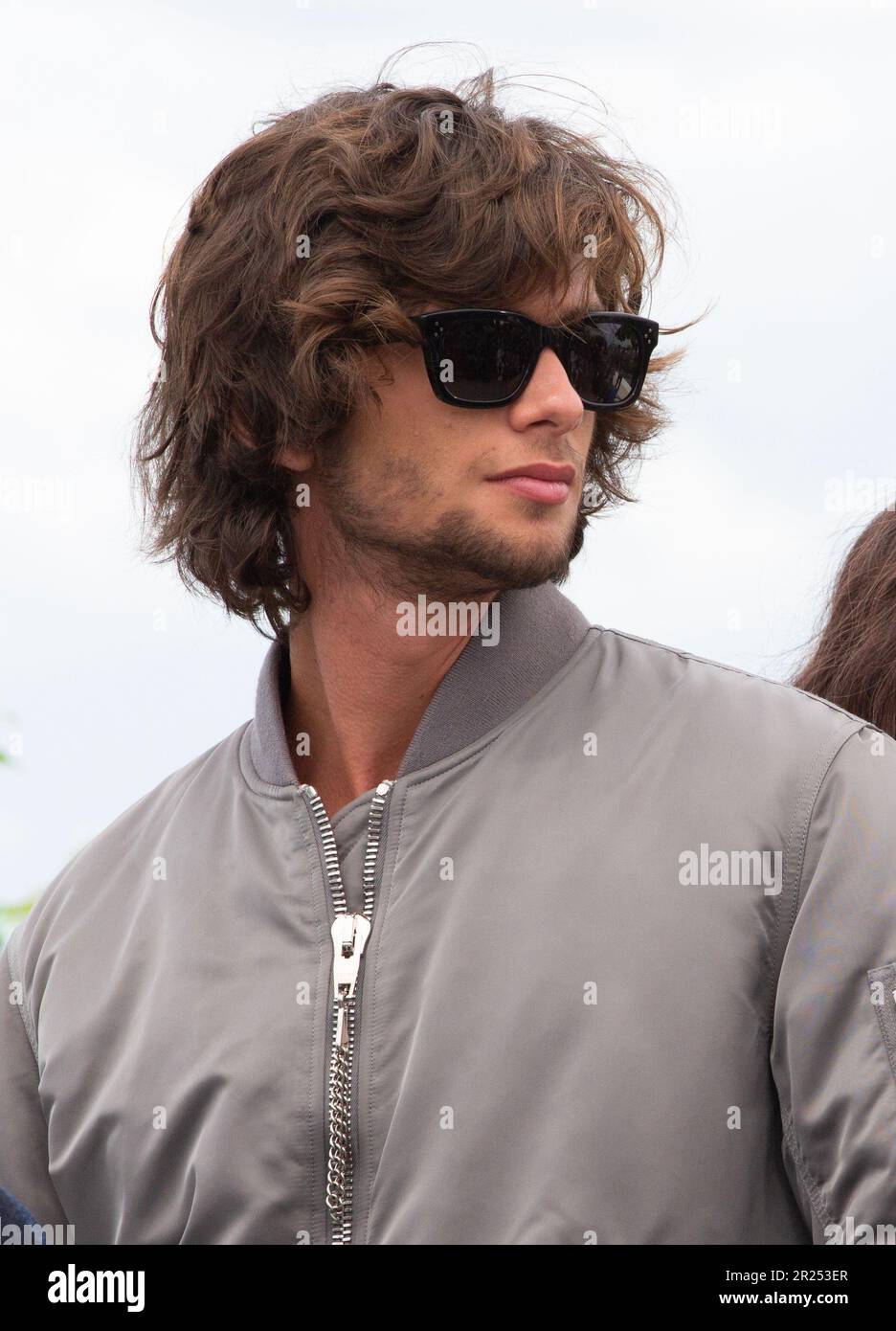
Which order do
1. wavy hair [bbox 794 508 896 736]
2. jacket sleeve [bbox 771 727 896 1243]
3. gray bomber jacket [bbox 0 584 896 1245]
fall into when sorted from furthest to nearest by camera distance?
wavy hair [bbox 794 508 896 736], gray bomber jacket [bbox 0 584 896 1245], jacket sleeve [bbox 771 727 896 1243]

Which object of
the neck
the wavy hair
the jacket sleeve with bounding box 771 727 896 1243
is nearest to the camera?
the jacket sleeve with bounding box 771 727 896 1243

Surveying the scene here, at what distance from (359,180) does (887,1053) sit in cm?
146

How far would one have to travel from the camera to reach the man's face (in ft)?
7.54

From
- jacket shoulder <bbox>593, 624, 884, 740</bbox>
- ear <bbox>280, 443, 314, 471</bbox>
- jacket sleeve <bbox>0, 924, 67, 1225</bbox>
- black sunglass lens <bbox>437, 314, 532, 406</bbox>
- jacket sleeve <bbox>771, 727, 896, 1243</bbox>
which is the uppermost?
black sunglass lens <bbox>437, 314, 532, 406</bbox>

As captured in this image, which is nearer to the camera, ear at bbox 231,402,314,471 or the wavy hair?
ear at bbox 231,402,314,471

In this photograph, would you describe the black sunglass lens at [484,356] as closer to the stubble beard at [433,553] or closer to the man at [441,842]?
the man at [441,842]

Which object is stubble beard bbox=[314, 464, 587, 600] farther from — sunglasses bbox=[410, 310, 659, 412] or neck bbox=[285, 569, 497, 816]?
sunglasses bbox=[410, 310, 659, 412]

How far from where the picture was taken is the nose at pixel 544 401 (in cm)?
231

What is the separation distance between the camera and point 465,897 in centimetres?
219

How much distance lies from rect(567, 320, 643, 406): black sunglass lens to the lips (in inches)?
5.3

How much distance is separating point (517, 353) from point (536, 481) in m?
0.18

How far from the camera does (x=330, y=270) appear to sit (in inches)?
98.7

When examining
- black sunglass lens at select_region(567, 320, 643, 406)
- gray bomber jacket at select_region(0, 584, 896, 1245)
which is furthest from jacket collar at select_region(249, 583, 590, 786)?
black sunglass lens at select_region(567, 320, 643, 406)

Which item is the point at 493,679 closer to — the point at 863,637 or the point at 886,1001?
the point at 886,1001
